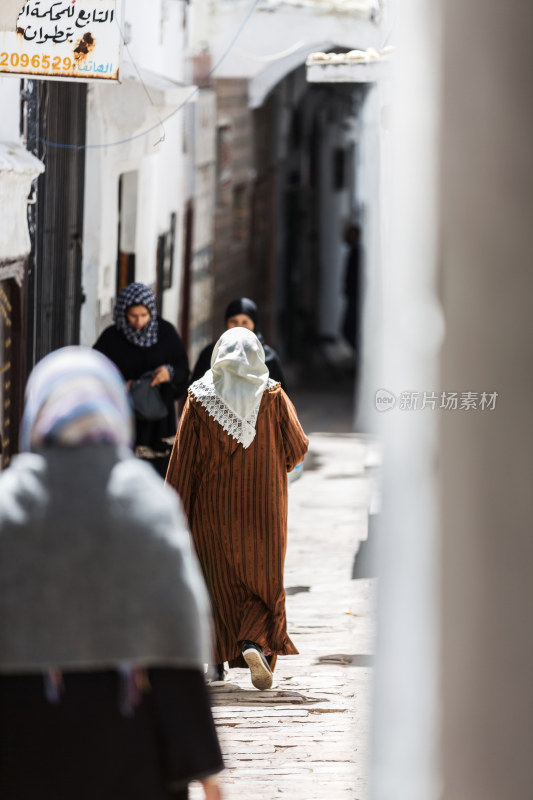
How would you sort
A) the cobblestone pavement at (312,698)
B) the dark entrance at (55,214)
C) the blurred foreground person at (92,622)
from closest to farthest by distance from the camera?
the blurred foreground person at (92,622) < the cobblestone pavement at (312,698) < the dark entrance at (55,214)

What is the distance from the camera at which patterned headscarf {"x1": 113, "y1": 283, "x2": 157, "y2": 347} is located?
7.69 metres

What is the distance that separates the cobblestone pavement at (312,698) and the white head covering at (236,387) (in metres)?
1.04

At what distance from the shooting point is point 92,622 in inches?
108

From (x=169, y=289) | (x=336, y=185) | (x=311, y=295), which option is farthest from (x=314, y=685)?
(x=336, y=185)

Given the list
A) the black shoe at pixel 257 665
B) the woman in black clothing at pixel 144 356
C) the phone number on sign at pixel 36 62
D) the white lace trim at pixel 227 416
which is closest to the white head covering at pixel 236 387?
the white lace trim at pixel 227 416

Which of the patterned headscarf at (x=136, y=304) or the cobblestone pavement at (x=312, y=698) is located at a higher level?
the patterned headscarf at (x=136, y=304)

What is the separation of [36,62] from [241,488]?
218 centimetres

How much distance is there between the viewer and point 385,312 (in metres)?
3.38

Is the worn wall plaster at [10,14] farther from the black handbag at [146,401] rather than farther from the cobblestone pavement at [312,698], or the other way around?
the cobblestone pavement at [312,698]

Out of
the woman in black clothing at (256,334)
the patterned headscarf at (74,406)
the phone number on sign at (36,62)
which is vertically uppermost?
the phone number on sign at (36,62)

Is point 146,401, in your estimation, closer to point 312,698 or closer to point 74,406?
point 312,698

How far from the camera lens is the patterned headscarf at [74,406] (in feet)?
9.07

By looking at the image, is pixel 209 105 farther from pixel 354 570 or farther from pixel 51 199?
pixel 354 570

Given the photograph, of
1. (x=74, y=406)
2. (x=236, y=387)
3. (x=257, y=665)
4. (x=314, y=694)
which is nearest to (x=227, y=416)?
(x=236, y=387)
